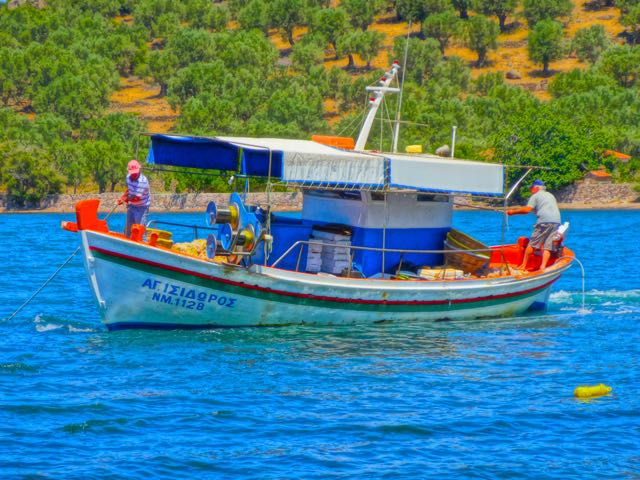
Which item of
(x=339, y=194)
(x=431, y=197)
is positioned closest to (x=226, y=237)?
(x=339, y=194)

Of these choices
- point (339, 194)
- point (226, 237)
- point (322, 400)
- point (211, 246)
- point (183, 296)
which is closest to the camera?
point (322, 400)

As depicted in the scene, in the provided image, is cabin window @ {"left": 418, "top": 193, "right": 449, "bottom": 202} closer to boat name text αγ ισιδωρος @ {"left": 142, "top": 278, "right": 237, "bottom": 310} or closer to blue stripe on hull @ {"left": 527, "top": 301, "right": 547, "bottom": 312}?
blue stripe on hull @ {"left": 527, "top": 301, "right": 547, "bottom": 312}

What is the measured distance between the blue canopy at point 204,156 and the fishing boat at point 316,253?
3 cm

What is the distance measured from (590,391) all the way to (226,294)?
7.27 metres

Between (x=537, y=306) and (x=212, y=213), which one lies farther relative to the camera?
(x=537, y=306)

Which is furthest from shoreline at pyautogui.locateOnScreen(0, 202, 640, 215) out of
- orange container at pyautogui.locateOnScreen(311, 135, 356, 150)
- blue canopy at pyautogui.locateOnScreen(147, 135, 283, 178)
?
blue canopy at pyautogui.locateOnScreen(147, 135, 283, 178)

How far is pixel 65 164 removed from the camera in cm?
8594

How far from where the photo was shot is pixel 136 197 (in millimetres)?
21594

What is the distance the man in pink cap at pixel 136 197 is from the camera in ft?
70.2

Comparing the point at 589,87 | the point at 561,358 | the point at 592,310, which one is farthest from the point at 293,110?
the point at 561,358

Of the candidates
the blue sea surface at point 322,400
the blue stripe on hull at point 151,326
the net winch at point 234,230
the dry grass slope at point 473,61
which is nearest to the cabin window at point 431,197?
the blue sea surface at point 322,400

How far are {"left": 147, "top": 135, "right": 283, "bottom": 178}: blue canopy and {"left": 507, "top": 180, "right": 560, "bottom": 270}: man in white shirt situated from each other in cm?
664

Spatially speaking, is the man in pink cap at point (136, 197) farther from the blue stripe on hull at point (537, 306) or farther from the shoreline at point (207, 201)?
the shoreline at point (207, 201)

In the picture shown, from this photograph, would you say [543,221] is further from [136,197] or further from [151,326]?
[151,326]
